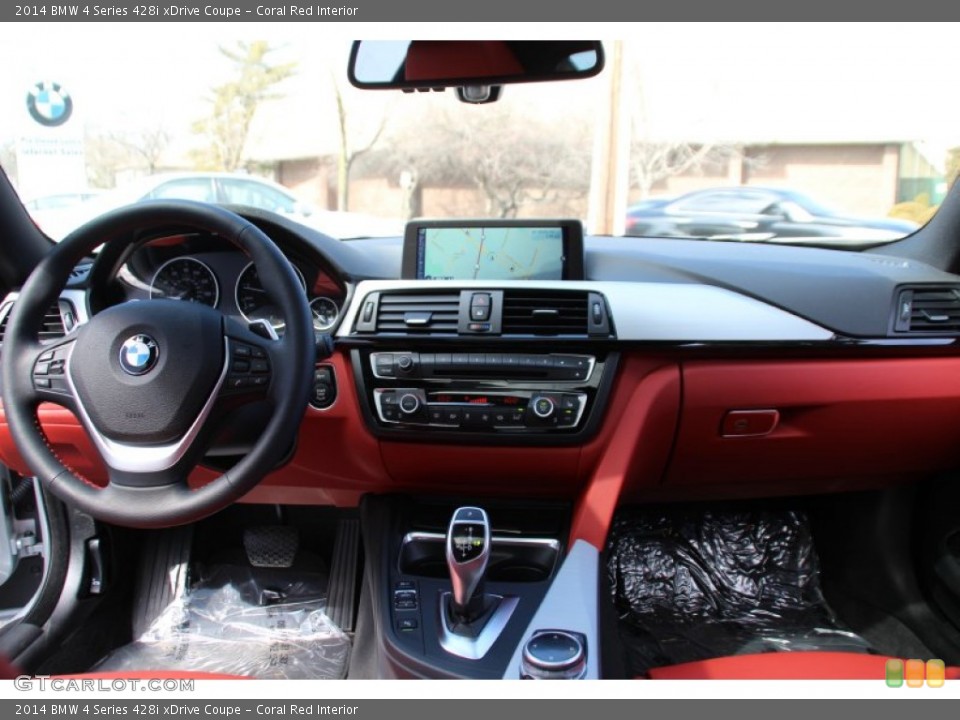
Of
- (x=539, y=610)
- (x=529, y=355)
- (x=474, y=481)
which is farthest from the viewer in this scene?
(x=474, y=481)

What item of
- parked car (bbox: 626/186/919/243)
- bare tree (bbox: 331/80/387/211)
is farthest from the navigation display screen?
bare tree (bbox: 331/80/387/211)

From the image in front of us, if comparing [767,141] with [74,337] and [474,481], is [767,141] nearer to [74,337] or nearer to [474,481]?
[474,481]

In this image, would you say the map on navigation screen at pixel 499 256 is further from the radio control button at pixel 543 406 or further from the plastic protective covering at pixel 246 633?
the plastic protective covering at pixel 246 633

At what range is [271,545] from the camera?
114 inches

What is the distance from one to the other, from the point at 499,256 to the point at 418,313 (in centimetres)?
34

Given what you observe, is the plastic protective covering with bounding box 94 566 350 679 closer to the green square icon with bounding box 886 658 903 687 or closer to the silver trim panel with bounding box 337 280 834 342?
the silver trim panel with bounding box 337 280 834 342

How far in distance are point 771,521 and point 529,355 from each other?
1.36 meters

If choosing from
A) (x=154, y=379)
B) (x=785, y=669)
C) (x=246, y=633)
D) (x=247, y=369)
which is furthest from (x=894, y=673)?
(x=246, y=633)

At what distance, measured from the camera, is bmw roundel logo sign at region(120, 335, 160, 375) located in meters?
1.67

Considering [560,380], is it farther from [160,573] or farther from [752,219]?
[752,219]

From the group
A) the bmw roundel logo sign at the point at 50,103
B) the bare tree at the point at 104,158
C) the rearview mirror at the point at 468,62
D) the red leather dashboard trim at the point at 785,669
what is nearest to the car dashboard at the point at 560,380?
the red leather dashboard trim at the point at 785,669

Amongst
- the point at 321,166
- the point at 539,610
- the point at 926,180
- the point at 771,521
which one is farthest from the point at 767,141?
the point at 539,610

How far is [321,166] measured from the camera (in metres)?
9.38

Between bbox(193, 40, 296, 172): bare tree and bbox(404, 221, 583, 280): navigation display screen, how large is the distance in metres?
6.80
